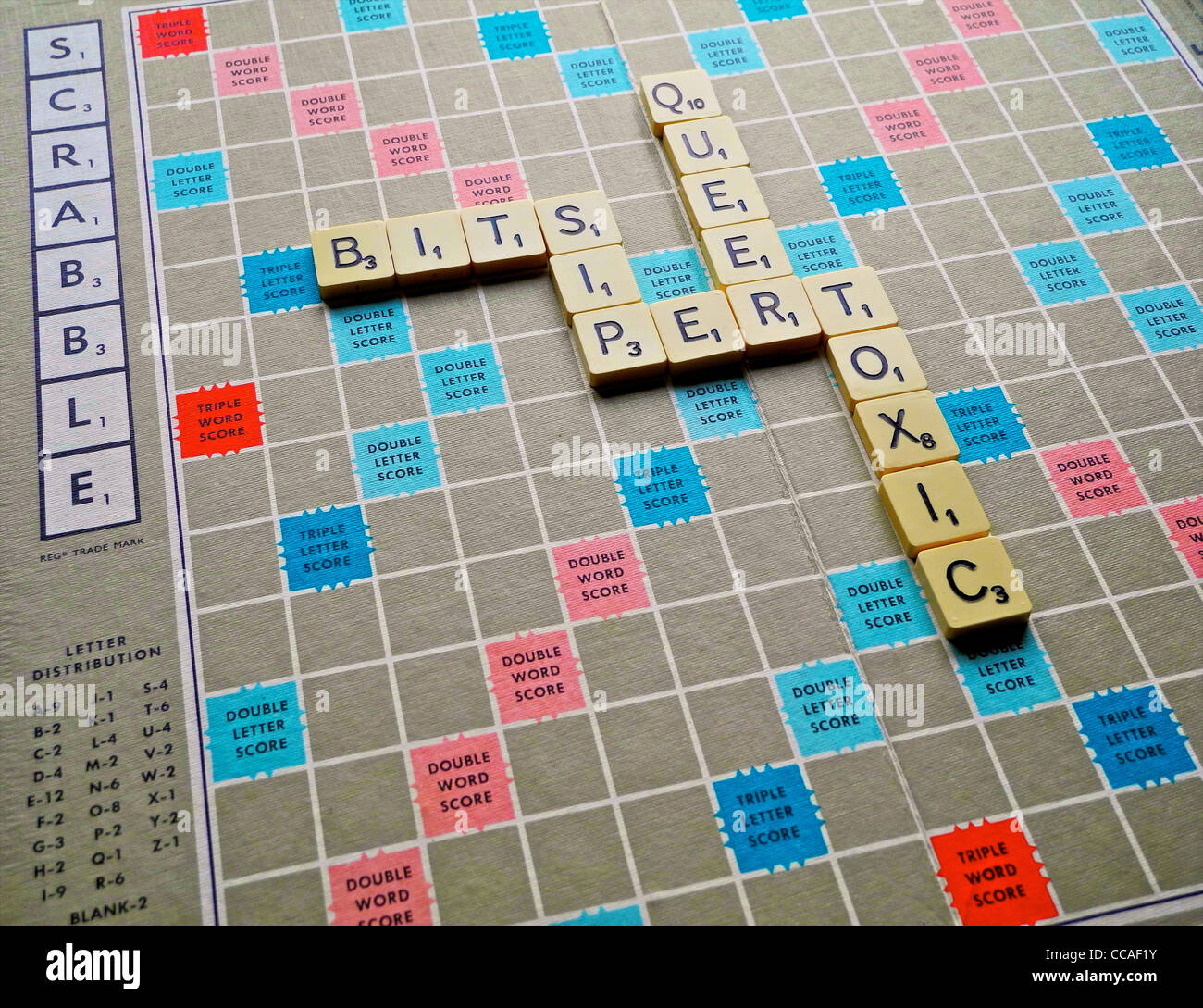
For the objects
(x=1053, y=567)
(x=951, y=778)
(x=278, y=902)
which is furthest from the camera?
(x=1053, y=567)

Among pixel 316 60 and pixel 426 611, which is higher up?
pixel 316 60

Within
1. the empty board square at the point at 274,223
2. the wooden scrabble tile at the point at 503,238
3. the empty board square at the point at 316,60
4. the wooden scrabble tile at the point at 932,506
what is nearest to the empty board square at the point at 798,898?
the wooden scrabble tile at the point at 932,506

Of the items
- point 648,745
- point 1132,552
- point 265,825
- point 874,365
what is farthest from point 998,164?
point 265,825

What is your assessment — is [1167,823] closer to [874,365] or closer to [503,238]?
[874,365]

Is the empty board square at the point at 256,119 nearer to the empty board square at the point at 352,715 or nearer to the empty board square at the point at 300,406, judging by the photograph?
the empty board square at the point at 300,406

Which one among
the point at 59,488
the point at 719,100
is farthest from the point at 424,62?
the point at 59,488

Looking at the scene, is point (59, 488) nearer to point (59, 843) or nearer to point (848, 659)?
point (59, 843)

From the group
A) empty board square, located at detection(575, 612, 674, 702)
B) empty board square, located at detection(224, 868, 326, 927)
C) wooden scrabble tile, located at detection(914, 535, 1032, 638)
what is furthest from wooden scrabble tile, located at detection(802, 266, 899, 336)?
empty board square, located at detection(224, 868, 326, 927)
